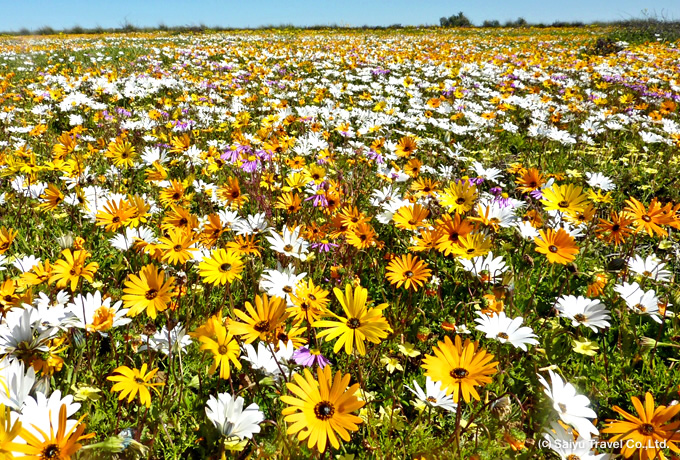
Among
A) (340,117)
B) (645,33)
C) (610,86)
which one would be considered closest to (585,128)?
(340,117)

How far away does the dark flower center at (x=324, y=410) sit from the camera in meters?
0.96

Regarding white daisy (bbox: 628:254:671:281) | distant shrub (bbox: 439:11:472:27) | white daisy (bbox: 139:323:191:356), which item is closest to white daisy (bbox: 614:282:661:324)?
white daisy (bbox: 628:254:671:281)

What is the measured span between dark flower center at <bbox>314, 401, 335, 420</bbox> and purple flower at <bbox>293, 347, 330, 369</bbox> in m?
0.40

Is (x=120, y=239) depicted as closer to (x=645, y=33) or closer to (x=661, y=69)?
(x=661, y=69)

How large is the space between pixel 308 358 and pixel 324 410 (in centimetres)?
45

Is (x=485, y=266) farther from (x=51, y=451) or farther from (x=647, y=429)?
(x=51, y=451)

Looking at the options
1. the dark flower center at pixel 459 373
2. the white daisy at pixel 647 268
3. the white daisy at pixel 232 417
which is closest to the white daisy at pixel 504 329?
the dark flower center at pixel 459 373

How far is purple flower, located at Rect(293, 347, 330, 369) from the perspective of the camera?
1388 millimetres

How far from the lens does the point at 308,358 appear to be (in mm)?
1414

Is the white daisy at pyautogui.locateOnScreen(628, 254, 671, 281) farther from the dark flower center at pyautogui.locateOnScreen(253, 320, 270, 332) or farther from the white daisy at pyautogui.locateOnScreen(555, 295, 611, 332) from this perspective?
the dark flower center at pyautogui.locateOnScreen(253, 320, 270, 332)

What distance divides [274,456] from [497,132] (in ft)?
17.4

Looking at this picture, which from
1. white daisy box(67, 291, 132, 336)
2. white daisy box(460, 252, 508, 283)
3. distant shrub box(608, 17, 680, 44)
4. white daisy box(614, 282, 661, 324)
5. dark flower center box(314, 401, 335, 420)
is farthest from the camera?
distant shrub box(608, 17, 680, 44)

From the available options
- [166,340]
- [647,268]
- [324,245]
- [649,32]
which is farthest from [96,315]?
[649,32]

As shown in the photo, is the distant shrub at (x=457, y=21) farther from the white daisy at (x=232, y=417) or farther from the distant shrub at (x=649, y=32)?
the white daisy at (x=232, y=417)
